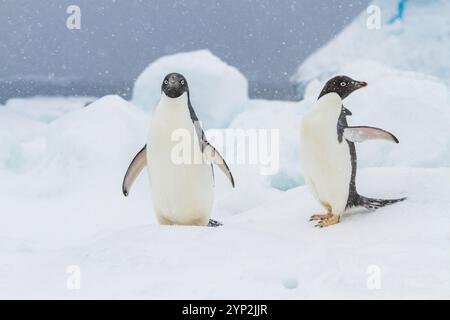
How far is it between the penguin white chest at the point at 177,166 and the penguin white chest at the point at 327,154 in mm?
531

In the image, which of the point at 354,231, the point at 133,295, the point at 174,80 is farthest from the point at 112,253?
the point at 354,231

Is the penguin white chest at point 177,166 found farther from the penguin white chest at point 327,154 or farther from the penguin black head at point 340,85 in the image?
the penguin black head at point 340,85

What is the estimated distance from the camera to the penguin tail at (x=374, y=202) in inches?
116

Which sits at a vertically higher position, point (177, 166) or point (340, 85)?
point (340, 85)

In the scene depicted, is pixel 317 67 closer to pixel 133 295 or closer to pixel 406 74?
pixel 406 74

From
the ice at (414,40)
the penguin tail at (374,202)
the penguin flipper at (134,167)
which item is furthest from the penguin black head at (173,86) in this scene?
the ice at (414,40)

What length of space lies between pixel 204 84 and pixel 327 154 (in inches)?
167

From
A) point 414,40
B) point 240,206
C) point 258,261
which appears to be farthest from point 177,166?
point 414,40

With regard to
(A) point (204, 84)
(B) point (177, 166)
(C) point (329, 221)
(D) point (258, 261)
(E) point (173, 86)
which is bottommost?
(D) point (258, 261)

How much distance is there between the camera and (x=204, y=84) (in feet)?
22.9

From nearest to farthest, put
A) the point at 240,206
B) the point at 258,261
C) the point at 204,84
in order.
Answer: the point at 258,261 → the point at 240,206 → the point at 204,84

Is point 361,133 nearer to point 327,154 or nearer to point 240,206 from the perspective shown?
point 327,154
